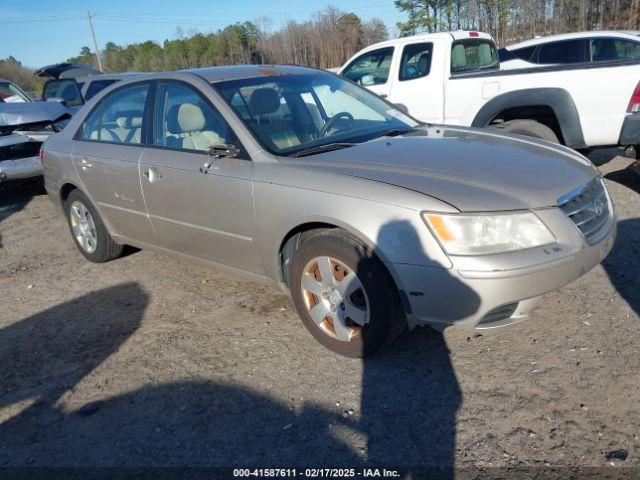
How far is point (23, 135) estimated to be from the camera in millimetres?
7863

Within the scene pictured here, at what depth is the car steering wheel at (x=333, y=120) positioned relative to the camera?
389 cm

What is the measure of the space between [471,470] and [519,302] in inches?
33.8

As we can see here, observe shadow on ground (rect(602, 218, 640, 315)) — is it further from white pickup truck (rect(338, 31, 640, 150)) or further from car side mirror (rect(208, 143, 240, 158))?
car side mirror (rect(208, 143, 240, 158))

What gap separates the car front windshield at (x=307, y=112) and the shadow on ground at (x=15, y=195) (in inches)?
203

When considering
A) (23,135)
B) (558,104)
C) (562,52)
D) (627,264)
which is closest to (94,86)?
(23,135)

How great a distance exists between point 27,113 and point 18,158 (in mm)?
667

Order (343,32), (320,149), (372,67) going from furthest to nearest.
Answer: (343,32)
(372,67)
(320,149)

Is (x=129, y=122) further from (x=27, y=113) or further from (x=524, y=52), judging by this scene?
(x=524, y=52)

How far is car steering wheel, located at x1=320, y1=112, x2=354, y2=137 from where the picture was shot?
12.8 ft

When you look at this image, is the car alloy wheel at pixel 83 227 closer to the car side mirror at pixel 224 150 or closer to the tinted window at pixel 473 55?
the car side mirror at pixel 224 150

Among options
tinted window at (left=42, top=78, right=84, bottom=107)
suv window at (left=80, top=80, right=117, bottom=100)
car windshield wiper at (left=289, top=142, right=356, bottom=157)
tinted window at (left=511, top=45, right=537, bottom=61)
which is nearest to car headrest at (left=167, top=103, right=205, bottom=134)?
car windshield wiper at (left=289, top=142, right=356, bottom=157)

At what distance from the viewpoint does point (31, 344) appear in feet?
12.6

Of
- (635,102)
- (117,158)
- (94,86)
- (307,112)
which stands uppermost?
(94,86)

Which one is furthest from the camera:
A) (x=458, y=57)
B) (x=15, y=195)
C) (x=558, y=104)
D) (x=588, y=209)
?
(x=15, y=195)
